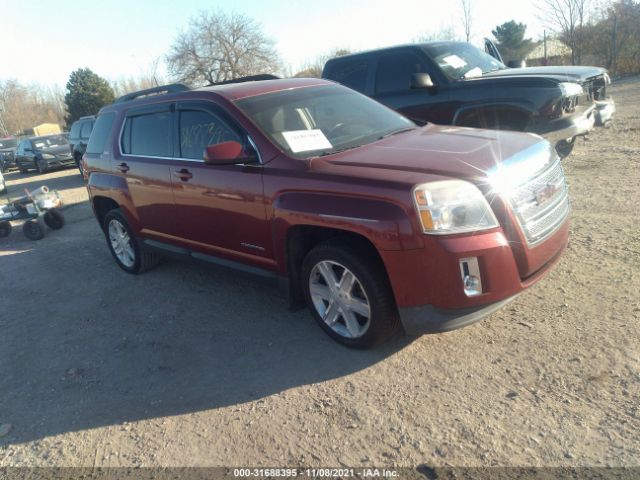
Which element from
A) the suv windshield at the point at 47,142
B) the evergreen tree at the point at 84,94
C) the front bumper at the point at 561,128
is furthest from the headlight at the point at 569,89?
the evergreen tree at the point at 84,94

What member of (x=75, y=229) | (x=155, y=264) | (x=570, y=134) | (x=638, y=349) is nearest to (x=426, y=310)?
(x=638, y=349)

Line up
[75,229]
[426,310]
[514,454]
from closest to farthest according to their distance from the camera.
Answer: [514,454]
[426,310]
[75,229]

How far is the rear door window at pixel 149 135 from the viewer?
451 cm

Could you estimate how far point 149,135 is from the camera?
15.6 feet

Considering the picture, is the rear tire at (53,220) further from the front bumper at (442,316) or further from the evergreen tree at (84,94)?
the evergreen tree at (84,94)

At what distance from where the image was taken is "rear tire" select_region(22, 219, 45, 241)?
797 centimetres

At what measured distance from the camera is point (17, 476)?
106 inches

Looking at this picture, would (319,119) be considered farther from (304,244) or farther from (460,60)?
(460,60)

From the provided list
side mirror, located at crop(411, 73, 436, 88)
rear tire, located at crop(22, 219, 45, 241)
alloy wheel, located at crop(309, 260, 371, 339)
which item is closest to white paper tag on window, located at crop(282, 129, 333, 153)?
alloy wheel, located at crop(309, 260, 371, 339)

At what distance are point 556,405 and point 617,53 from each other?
95.7ft

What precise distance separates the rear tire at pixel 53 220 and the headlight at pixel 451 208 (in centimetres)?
765

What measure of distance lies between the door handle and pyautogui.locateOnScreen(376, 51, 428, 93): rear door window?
163 inches

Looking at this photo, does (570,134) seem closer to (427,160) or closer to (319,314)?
(427,160)

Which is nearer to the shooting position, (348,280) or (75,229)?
(348,280)
